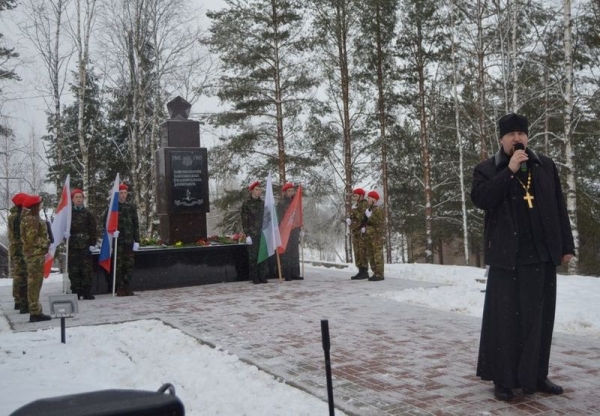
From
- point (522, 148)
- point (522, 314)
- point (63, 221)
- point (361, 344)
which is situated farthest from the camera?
point (63, 221)

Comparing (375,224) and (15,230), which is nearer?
(15,230)

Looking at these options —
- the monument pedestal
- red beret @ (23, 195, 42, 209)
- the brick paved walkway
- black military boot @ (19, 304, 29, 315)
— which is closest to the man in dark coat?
the brick paved walkway

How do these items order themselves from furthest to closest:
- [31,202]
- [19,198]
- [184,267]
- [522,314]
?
[184,267], [19,198], [31,202], [522,314]

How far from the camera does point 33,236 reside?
8.16m

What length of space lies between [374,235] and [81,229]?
5956 mm

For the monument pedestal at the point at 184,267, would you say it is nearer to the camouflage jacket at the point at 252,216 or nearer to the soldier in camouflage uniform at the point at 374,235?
the camouflage jacket at the point at 252,216

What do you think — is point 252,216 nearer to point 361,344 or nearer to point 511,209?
point 361,344

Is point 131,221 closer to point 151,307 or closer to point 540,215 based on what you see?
point 151,307

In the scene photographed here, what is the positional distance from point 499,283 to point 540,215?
23.4 inches

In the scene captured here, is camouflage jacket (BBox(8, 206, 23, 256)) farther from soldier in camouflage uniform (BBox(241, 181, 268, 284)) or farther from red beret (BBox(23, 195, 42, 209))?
soldier in camouflage uniform (BBox(241, 181, 268, 284))

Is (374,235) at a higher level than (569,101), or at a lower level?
lower

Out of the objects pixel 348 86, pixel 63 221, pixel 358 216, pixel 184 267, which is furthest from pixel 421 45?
pixel 63 221

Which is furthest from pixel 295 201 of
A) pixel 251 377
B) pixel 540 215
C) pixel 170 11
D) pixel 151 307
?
pixel 170 11

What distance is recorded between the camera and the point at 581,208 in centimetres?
2148
